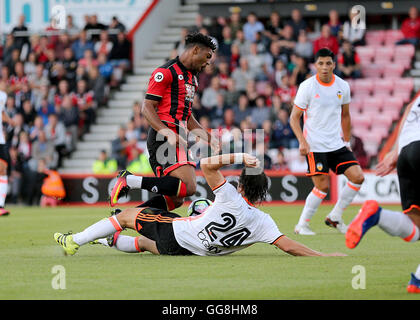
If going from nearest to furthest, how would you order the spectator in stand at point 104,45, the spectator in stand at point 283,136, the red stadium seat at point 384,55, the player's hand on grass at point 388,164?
1. the player's hand on grass at point 388,164
2. the spectator in stand at point 283,136
3. the red stadium seat at point 384,55
4. the spectator in stand at point 104,45

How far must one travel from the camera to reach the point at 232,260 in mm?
8203

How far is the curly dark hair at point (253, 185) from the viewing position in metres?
7.83

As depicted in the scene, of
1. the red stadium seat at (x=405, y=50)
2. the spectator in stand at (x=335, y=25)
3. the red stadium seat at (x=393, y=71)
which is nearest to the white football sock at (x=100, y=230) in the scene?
the spectator in stand at (x=335, y=25)

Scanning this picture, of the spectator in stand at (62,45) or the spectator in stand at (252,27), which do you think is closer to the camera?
the spectator in stand at (252,27)

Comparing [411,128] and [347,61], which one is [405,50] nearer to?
[347,61]

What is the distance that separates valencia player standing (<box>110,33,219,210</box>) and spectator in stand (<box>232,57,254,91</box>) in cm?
1089

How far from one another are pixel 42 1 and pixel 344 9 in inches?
360

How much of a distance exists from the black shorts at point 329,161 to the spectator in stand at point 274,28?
33.3ft

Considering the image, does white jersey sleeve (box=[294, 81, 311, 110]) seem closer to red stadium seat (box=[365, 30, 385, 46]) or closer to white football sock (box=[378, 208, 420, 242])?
white football sock (box=[378, 208, 420, 242])

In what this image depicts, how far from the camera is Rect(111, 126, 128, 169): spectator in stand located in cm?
1995

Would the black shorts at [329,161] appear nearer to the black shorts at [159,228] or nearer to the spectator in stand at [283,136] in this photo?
the black shorts at [159,228]

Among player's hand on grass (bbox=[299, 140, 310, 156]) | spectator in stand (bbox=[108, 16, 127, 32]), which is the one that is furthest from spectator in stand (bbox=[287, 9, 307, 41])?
player's hand on grass (bbox=[299, 140, 310, 156])
